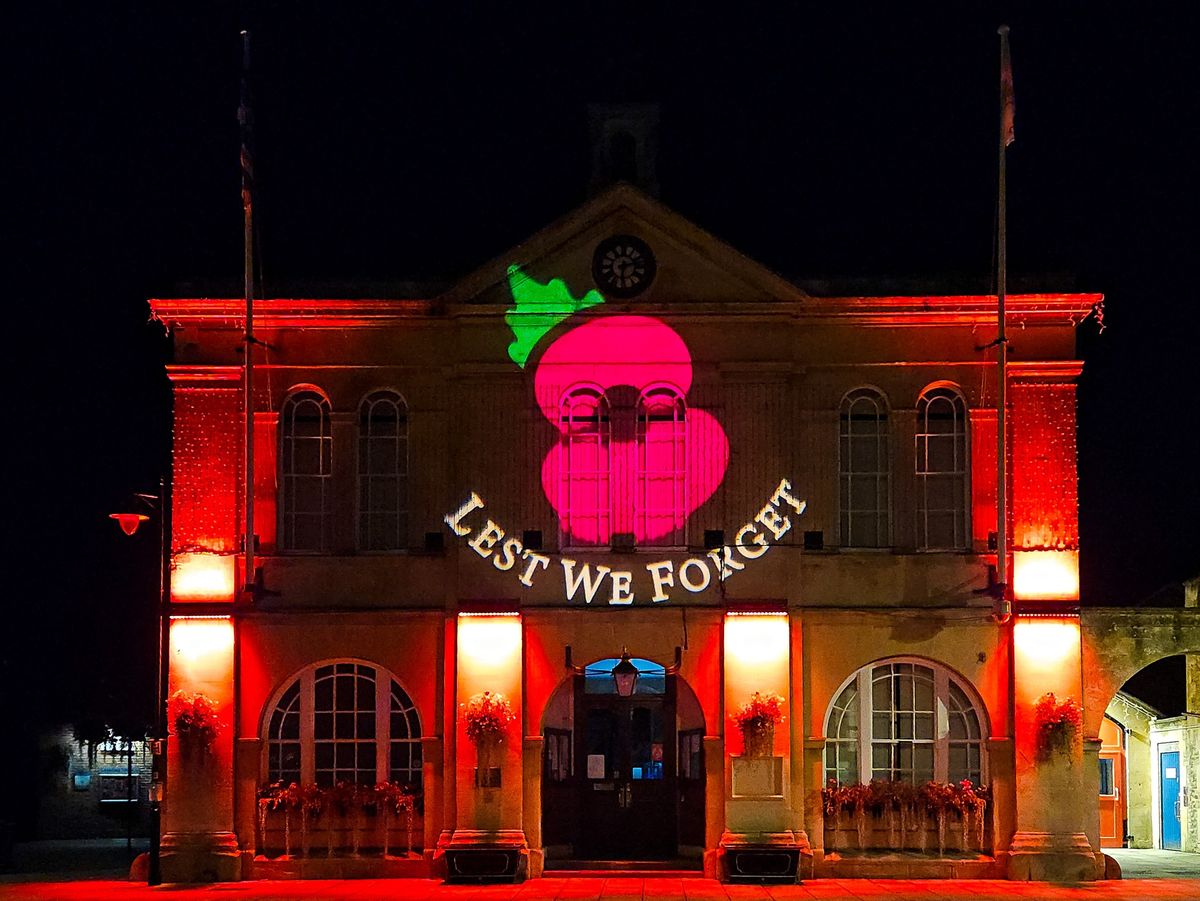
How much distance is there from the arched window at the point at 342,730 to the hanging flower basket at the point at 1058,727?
28.4 ft

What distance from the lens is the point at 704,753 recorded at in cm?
2505

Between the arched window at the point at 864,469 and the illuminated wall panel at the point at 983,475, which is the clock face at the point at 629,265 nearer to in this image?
the arched window at the point at 864,469

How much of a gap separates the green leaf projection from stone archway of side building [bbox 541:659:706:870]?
487cm

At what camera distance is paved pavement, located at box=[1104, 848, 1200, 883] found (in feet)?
83.8

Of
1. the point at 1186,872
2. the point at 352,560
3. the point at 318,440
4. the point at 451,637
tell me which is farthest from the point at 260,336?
the point at 1186,872

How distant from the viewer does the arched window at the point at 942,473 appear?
25422mm

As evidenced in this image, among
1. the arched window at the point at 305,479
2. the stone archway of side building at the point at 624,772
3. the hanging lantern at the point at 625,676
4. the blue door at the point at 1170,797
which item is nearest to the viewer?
the hanging lantern at the point at 625,676

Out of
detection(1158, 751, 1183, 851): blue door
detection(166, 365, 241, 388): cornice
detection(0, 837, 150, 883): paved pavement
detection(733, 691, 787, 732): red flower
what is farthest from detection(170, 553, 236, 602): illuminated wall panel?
detection(1158, 751, 1183, 851): blue door

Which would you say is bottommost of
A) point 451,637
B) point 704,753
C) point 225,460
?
point 704,753

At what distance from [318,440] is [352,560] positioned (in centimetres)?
182

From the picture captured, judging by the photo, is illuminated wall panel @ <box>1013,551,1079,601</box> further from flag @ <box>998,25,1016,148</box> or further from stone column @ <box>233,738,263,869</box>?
stone column @ <box>233,738,263,869</box>

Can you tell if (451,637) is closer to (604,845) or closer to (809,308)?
(604,845)

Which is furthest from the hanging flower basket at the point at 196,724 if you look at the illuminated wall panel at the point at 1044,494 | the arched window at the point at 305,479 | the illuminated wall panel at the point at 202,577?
the illuminated wall panel at the point at 1044,494

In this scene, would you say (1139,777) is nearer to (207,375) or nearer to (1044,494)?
(1044,494)
